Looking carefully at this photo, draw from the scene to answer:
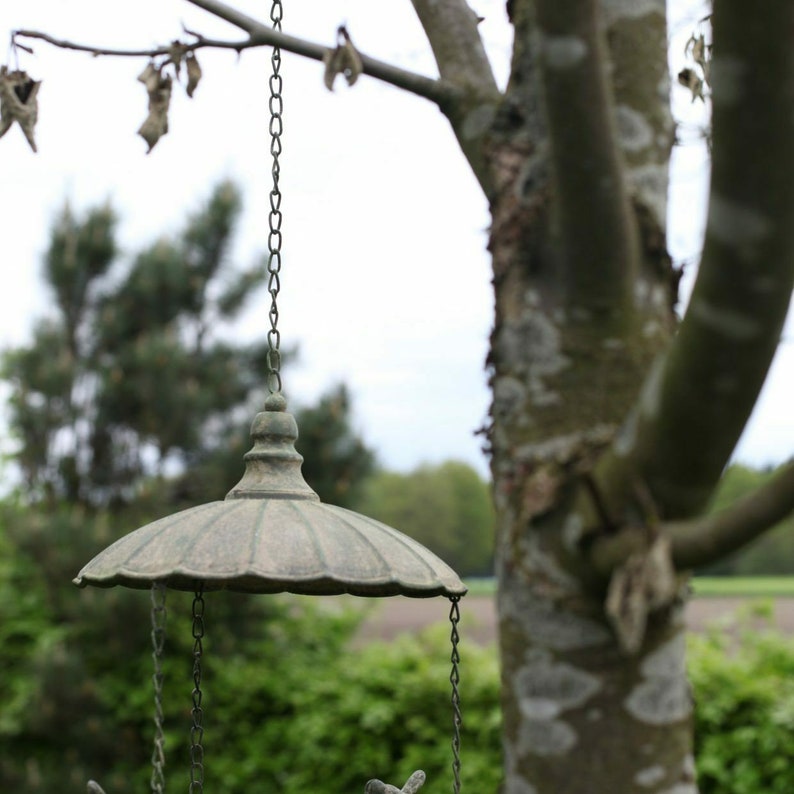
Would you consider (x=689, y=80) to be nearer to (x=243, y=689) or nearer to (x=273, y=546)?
(x=273, y=546)

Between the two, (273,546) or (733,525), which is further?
(273,546)

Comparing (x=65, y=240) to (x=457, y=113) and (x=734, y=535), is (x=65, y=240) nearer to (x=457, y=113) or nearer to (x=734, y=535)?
(x=457, y=113)

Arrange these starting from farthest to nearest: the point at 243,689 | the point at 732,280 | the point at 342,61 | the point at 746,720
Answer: the point at 243,689
the point at 746,720
the point at 342,61
the point at 732,280

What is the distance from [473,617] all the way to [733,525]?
194 inches

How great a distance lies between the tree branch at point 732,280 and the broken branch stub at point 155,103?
45.3 inches

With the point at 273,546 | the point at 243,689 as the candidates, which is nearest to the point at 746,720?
the point at 243,689

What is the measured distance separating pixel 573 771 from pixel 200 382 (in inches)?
217

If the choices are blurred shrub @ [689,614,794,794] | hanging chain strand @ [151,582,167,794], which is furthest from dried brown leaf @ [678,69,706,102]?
blurred shrub @ [689,614,794,794]

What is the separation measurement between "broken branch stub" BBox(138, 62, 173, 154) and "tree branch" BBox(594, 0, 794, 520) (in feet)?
3.78

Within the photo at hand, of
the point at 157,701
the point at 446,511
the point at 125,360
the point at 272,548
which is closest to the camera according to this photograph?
the point at 272,548

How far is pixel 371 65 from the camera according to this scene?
5.95 ft

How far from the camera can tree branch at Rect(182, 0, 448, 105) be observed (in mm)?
1826

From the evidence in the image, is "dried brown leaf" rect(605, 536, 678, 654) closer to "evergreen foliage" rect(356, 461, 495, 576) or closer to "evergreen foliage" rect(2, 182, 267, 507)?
"evergreen foliage" rect(2, 182, 267, 507)

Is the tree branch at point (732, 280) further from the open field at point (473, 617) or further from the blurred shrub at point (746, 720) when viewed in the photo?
the blurred shrub at point (746, 720)
